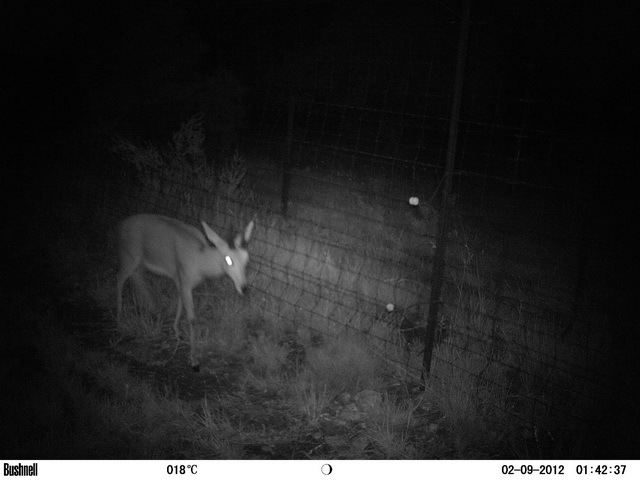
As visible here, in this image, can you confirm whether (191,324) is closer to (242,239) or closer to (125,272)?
(242,239)

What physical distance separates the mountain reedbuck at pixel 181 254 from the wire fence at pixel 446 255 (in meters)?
0.90

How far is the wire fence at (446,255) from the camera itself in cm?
438

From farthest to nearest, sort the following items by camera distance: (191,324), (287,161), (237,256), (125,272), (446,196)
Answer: (287,161) → (125,272) → (191,324) → (237,256) → (446,196)

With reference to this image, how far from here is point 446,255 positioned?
672cm

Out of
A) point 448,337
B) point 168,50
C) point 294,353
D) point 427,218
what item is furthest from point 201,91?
point 448,337

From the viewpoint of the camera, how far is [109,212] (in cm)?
757

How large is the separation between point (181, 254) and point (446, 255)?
3.07m

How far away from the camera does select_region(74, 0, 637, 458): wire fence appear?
4379mm

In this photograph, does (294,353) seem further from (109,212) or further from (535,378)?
(109,212)

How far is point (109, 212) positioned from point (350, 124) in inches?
253

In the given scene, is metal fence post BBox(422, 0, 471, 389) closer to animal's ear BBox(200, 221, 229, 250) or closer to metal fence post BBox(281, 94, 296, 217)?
animal's ear BBox(200, 221, 229, 250)

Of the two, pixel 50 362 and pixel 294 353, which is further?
pixel 294 353

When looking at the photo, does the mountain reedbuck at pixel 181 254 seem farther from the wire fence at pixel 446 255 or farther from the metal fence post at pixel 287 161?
the metal fence post at pixel 287 161

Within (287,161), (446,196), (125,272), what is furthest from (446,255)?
(125,272)
